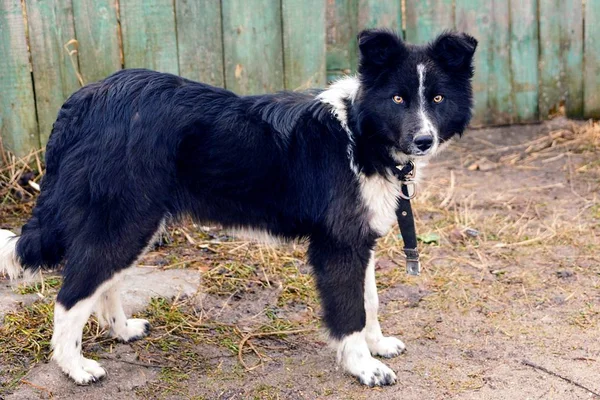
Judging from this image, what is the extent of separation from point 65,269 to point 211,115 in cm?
98

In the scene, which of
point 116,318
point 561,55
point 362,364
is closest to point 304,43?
point 561,55

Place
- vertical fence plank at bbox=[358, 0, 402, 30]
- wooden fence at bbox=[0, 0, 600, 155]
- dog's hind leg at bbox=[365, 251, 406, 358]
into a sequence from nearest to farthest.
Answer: dog's hind leg at bbox=[365, 251, 406, 358], wooden fence at bbox=[0, 0, 600, 155], vertical fence plank at bbox=[358, 0, 402, 30]

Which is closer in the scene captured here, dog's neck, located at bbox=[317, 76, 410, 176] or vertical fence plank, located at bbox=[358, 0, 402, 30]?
dog's neck, located at bbox=[317, 76, 410, 176]

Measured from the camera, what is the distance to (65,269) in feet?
12.5

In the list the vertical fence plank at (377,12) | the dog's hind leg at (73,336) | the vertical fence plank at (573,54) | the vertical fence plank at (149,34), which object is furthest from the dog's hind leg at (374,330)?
the vertical fence plank at (573,54)

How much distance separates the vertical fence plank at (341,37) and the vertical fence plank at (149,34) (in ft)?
4.80

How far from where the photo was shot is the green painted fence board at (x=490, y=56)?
22.9 ft

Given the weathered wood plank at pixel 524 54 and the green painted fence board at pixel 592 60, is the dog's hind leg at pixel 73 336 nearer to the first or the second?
the weathered wood plank at pixel 524 54

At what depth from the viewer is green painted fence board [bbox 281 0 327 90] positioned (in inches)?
246

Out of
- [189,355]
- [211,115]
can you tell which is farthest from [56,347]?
[211,115]

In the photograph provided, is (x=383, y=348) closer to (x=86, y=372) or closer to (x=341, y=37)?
(x=86, y=372)

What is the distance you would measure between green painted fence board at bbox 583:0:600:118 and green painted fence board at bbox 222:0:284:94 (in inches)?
107

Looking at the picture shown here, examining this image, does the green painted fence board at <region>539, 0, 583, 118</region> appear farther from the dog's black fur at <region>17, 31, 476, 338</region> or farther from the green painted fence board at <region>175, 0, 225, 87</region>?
the dog's black fur at <region>17, 31, 476, 338</region>

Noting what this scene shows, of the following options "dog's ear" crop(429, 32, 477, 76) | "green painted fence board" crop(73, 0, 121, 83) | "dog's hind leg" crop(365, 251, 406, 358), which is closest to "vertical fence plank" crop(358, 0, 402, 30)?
"green painted fence board" crop(73, 0, 121, 83)
